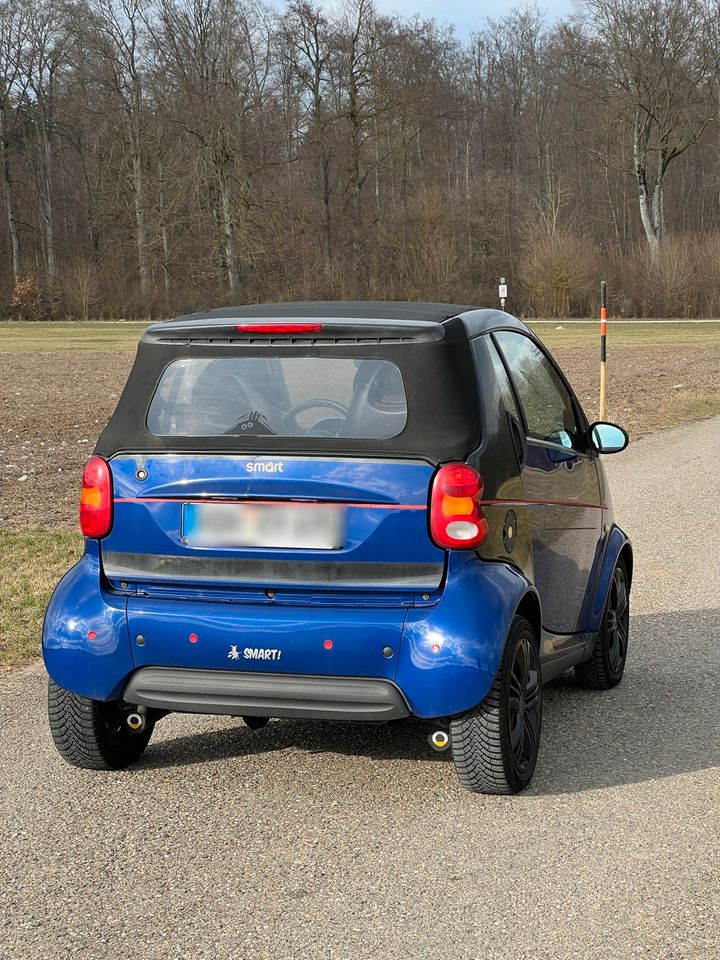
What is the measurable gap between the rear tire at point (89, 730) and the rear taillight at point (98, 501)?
0.62m

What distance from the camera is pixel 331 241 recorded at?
63.6m

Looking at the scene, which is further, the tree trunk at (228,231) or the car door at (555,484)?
the tree trunk at (228,231)

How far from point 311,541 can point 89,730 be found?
3.88ft

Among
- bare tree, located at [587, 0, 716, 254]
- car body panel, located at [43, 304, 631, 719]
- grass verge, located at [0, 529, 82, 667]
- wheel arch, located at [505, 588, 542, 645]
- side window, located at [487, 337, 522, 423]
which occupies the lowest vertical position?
grass verge, located at [0, 529, 82, 667]

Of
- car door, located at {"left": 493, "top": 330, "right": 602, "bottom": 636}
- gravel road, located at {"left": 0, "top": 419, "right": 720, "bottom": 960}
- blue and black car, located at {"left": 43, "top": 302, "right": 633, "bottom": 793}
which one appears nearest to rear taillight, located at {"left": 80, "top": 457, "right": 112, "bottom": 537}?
blue and black car, located at {"left": 43, "top": 302, "right": 633, "bottom": 793}

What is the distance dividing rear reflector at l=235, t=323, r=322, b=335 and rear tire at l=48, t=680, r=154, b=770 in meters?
1.40

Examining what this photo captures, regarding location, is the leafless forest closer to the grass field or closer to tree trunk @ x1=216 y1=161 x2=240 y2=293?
tree trunk @ x1=216 y1=161 x2=240 y2=293

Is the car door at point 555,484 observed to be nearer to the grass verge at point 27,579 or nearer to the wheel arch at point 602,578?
the wheel arch at point 602,578

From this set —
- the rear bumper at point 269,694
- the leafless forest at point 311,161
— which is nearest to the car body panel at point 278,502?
the rear bumper at point 269,694

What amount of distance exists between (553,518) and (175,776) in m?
1.77

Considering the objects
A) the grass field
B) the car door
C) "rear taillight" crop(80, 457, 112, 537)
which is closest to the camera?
"rear taillight" crop(80, 457, 112, 537)

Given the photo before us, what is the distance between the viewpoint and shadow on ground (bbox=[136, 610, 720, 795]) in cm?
489

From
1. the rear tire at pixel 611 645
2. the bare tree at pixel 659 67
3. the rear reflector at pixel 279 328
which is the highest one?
the bare tree at pixel 659 67

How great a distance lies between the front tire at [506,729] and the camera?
4352 millimetres
